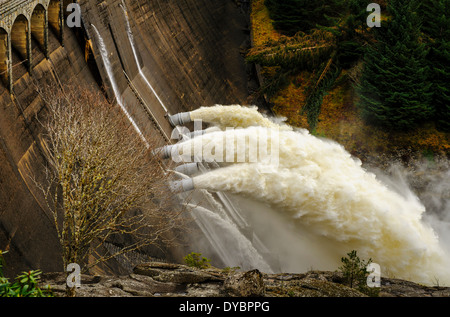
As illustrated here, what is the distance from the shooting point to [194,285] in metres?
10.1

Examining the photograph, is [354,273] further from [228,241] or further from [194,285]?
[228,241]

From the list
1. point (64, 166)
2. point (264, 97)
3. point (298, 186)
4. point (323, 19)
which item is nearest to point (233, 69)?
point (264, 97)

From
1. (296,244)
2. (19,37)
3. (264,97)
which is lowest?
(296,244)

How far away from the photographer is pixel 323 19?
25656 mm

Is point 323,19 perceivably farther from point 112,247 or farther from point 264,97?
point 112,247

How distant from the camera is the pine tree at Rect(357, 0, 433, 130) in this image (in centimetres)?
1995

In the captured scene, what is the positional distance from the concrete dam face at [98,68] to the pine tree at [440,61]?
9.56 m

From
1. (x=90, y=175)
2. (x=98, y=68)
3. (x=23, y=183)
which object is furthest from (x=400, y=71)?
(x=23, y=183)

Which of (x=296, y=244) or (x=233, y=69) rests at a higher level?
(x=233, y=69)

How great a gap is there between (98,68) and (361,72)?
538 inches

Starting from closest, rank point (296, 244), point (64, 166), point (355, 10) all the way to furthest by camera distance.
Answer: point (64, 166) → point (296, 244) → point (355, 10)

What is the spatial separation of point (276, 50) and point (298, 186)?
1100 cm

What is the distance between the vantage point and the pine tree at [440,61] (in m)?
20.0

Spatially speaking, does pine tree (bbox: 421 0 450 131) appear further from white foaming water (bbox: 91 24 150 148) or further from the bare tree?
the bare tree
